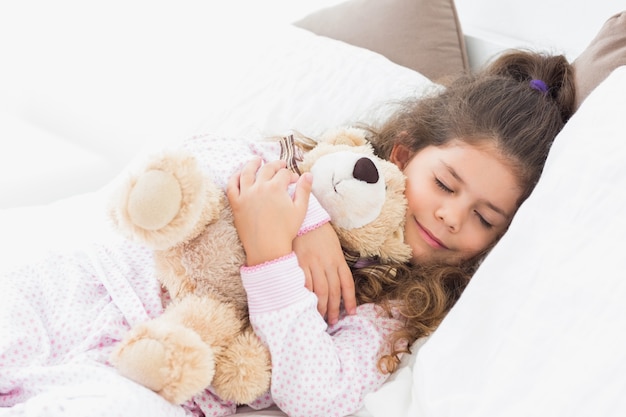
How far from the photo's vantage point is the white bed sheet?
128 centimetres

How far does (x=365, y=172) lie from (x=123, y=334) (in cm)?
40

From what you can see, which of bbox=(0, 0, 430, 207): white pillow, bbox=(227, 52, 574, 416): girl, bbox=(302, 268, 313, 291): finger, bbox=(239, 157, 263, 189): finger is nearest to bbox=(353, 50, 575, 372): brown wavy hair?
bbox=(227, 52, 574, 416): girl

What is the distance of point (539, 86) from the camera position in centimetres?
113

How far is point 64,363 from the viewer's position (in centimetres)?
87

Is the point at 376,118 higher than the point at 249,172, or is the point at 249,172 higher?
the point at 249,172

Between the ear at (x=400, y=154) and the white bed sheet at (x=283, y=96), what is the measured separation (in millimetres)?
181

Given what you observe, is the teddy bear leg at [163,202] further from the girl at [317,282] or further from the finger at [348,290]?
the finger at [348,290]

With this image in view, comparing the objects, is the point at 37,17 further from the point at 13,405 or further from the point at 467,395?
the point at 467,395

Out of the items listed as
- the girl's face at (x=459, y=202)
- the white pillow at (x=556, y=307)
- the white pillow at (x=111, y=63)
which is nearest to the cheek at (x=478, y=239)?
the girl's face at (x=459, y=202)

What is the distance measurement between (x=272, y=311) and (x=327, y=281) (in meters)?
0.13

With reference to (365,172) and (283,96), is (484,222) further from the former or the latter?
(283,96)

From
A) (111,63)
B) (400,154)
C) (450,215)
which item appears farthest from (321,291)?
(111,63)

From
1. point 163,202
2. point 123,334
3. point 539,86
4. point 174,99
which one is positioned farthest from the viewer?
point 174,99

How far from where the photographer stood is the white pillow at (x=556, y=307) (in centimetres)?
64
